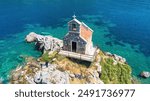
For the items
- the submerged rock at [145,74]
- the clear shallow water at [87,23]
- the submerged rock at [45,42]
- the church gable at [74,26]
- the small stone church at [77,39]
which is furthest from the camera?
the clear shallow water at [87,23]

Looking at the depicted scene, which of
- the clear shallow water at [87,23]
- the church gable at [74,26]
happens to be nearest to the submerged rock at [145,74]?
the clear shallow water at [87,23]

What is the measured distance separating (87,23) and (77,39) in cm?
4148

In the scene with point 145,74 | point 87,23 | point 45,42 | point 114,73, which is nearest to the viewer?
point 114,73

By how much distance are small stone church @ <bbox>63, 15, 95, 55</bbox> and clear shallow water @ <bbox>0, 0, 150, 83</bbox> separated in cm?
1533

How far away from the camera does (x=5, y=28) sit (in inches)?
3093

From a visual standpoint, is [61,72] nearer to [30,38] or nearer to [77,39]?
[77,39]

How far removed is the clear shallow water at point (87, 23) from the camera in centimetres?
6156

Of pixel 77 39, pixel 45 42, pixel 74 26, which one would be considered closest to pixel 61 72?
pixel 77 39

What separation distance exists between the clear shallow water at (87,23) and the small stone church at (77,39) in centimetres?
1533

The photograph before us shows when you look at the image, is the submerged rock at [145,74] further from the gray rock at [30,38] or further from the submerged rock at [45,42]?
the gray rock at [30,38]

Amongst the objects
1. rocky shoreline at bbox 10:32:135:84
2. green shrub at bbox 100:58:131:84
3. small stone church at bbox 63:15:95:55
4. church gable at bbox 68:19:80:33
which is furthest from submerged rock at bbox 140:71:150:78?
church gable at bbox 68:19:80:33

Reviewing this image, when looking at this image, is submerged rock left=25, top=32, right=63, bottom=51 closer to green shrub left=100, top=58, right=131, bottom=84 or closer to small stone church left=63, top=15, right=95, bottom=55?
small stone church left=63, top=15, right=95, bottom=55

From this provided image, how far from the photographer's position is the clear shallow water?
61.6 m

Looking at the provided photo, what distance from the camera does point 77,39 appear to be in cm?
4359
